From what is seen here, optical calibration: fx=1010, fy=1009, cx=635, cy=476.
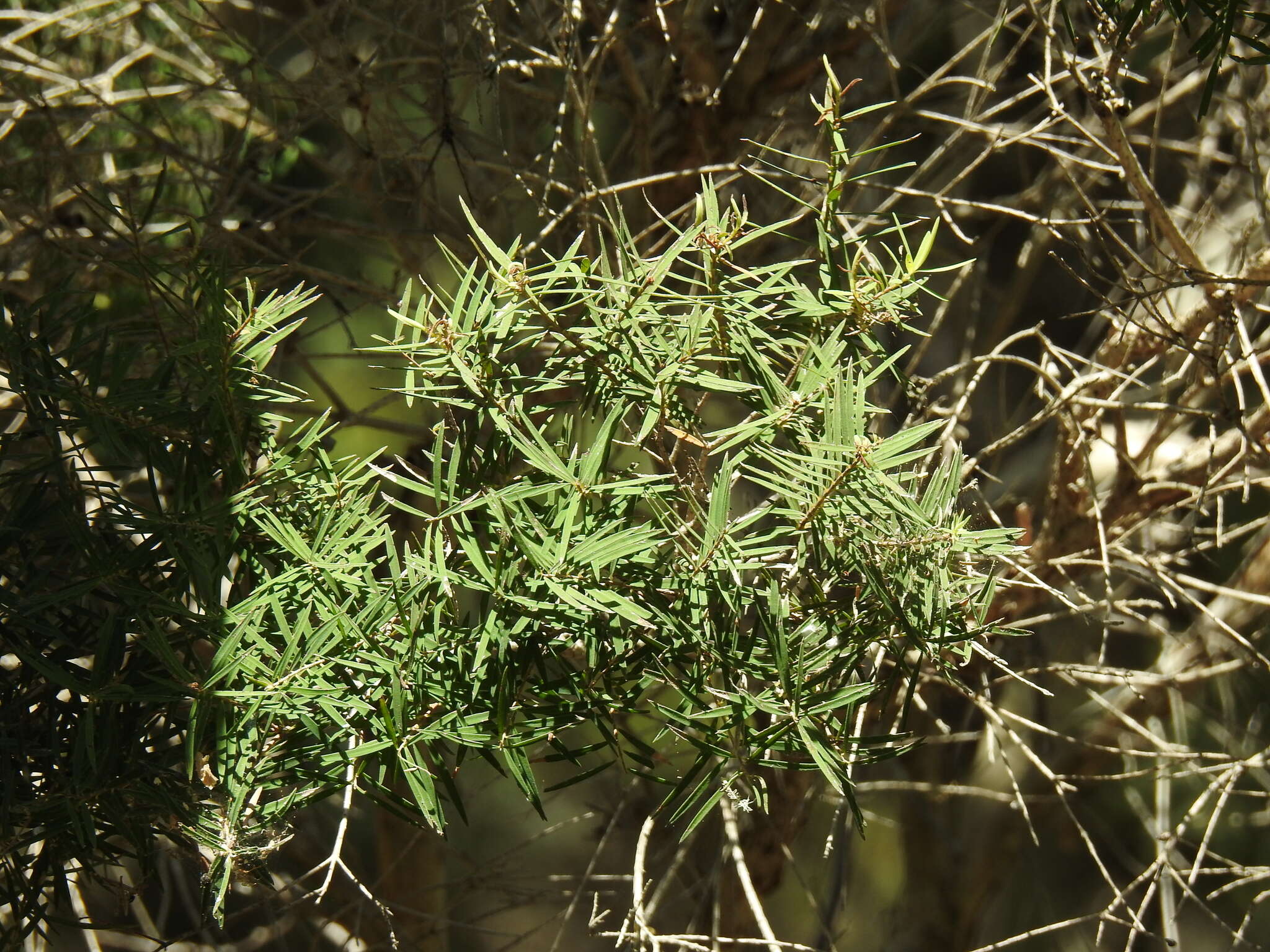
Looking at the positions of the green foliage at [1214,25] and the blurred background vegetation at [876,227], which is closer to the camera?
the green foliage at [1214,25]

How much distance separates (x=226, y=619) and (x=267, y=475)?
3.4 inches

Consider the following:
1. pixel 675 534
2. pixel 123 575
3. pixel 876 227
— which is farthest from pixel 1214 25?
pixel 876 227

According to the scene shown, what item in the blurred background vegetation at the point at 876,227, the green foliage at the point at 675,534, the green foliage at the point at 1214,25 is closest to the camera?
the green foliage at the point at 675,534

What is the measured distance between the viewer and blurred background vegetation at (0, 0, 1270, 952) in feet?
3.05

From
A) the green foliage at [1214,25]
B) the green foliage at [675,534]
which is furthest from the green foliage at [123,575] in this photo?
the green foliage at [1214,25]

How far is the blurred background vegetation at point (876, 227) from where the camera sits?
3.05 ft

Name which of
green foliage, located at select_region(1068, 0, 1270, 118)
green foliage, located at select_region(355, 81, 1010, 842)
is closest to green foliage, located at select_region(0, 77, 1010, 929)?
green foliage, located at select_region(355, 81, 1010, 842)

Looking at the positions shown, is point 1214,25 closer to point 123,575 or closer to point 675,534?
point 675,534

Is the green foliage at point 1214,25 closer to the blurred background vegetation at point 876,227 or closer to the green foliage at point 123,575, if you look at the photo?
the blurred background vegetation at point 876,227

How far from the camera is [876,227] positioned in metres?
1.53

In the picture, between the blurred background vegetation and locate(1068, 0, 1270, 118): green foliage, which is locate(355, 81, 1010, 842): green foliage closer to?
the blurred background vegetation

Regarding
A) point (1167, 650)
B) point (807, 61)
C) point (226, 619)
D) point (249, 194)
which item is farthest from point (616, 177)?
point (1167, 650)

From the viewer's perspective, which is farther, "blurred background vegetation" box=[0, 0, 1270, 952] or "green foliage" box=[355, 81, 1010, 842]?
"blurred background vegetation" box=[0, 0, 1270, 952]

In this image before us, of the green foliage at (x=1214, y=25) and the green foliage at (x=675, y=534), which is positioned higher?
the green foliage at (x=1214, y=25)
